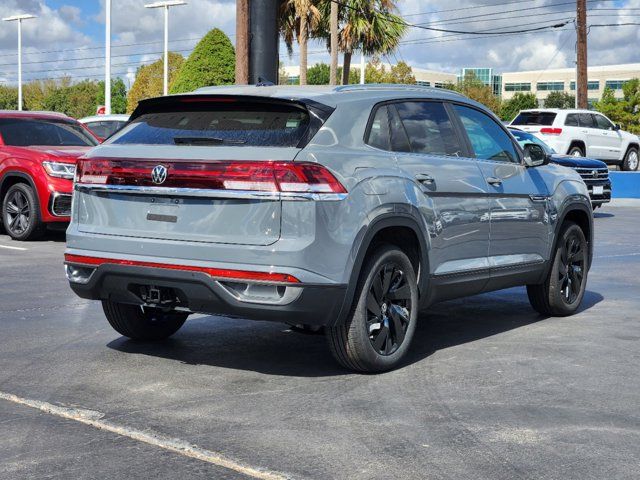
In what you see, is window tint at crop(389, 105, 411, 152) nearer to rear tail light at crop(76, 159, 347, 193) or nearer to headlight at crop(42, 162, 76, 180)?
rear tail light at crop(76, 159, 347, 193)

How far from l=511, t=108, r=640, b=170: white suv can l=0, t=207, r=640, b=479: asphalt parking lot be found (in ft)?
69.7

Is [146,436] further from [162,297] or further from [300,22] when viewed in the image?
[300,22]

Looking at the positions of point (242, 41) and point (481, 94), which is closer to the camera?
point (242, 41)

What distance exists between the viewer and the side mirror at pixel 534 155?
8.05 metres

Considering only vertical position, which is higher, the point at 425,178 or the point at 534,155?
the point at 534,155

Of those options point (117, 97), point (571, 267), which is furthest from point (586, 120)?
point (117, 97)

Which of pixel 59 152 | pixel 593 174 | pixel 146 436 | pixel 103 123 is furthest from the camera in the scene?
pixel 103 123

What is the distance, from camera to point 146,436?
4.91 m

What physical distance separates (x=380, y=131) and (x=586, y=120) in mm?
25149

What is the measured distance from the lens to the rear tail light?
567cm

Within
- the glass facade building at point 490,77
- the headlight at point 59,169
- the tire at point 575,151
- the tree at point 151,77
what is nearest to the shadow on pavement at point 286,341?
the headlight at point 59,169

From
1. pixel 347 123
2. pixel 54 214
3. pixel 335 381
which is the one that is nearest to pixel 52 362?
pixel 335 381

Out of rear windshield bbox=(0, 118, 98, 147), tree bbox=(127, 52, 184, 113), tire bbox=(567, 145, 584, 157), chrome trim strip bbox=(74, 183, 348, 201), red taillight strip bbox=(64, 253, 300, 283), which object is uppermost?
tree bbox=(127, 52, 184, 113)

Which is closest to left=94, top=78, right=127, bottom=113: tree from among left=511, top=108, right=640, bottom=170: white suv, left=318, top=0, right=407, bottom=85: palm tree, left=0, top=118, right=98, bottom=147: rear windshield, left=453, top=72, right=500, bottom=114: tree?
left=453, top=72, right=500, bottom=114: tree
